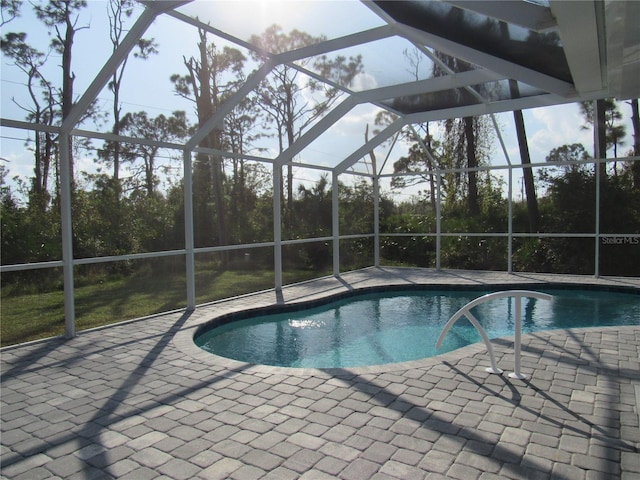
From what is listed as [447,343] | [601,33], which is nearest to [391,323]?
[447,343]

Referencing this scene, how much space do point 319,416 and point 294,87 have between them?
6.73 meters

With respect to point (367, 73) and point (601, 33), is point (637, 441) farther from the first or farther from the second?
point (367, 73)

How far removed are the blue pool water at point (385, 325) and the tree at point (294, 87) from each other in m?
3.69

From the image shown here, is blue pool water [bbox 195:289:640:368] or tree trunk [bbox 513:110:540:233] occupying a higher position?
tree trunk [bbox 513:110:540:233]

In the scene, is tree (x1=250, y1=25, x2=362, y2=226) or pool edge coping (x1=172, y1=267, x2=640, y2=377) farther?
tree (x1=250, y1=25, x2=362, y2=226)

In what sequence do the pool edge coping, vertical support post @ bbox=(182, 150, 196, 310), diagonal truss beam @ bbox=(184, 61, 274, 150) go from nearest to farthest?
1. the pool edge coping
2. diagonal truss beam @ bbox=(184, 61, 274, 150)
3. vertical support post @ bbox=(182, 150, 196, 310)

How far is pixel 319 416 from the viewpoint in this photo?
3.12 m

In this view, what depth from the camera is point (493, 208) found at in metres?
12.0

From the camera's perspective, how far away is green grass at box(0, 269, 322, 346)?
7.29 meters

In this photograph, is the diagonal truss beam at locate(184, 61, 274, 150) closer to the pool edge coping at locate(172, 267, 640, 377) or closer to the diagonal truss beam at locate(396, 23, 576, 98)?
the diagonal truss beam at locate(396, 23, 576, 98)

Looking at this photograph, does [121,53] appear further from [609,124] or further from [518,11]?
[609,124]

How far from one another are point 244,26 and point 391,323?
4.82m

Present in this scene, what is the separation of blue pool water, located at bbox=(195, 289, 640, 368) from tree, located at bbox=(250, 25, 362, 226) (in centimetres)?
369

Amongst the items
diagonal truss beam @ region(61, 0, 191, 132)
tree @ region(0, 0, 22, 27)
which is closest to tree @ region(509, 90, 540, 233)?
diagonal truss beam @ region(61, 0, 191, 132)
